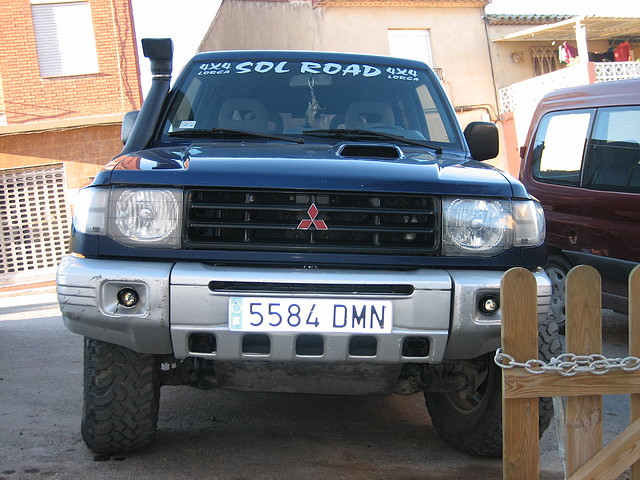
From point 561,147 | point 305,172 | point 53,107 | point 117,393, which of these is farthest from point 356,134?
point 53,107

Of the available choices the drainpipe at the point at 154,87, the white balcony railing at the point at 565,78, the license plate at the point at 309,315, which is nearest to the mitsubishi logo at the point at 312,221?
the license plate at the point at 309,315

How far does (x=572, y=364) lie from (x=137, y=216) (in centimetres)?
164

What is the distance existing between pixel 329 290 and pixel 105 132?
13.8 metres

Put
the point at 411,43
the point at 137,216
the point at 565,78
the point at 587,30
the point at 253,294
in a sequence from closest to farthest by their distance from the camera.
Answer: the point at 253,294 → the point at 137,216 → the point at 565,78 → the point at 411,43 → the point at 587,30

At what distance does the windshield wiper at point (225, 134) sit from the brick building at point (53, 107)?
12.2 m

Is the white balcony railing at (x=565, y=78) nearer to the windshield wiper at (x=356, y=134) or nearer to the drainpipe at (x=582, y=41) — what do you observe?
the drainpipe at (x=582, y=41)

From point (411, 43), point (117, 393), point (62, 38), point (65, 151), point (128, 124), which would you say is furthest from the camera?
point (411, 43)

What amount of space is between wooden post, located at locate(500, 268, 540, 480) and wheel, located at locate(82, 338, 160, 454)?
4.78ft

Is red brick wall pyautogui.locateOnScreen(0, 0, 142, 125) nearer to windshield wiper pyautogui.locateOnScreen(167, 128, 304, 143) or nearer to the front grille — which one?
windshield wiper pyautogui.locateOnScreen(167, 128, 304, 143)

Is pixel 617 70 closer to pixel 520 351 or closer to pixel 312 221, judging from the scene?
pixel 312 221

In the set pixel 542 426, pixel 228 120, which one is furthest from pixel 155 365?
pixel 542 426

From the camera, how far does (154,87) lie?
13.6 ft

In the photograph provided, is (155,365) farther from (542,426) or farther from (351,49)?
(351,49)

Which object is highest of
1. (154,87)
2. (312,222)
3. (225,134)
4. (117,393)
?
(154,87)
